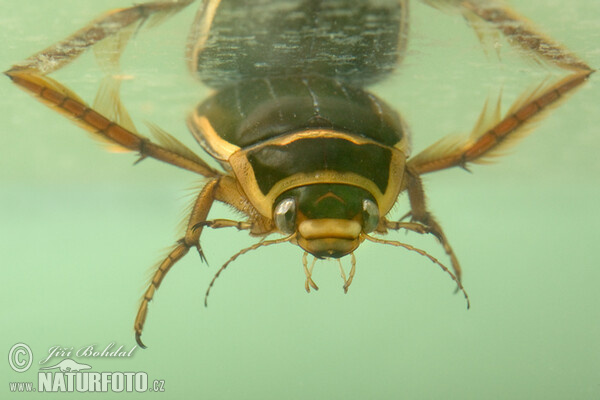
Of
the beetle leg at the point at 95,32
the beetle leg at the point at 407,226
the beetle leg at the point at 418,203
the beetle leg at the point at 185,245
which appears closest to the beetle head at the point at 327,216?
the beetle leg at the point at 407,226

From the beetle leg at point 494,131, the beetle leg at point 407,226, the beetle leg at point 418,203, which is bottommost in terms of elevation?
the beetle leg at point 418,203

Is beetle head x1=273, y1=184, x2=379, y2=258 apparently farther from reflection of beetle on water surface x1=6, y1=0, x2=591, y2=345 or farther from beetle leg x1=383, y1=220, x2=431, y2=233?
beetle leg x1=383, y1=220, x2=431, y2=233

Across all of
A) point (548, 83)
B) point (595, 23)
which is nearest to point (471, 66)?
point (595, 23)

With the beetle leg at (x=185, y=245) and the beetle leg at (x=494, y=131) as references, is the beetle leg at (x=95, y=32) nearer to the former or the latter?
the beetle leg at (x=185, y=245)

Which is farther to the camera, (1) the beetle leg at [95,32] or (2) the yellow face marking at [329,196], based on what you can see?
(1) the beetle leg at [95,32]

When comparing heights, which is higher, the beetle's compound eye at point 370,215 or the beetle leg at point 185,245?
the beetle's compound eye at point 370,215

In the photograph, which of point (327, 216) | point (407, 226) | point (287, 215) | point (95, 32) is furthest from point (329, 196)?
point (95, 32)
